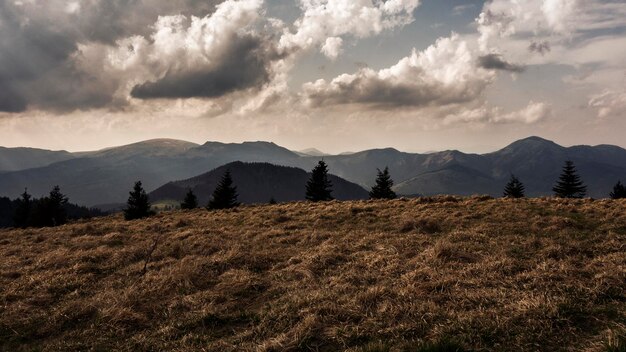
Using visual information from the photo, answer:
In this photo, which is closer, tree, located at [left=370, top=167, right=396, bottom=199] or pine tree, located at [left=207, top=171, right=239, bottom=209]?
pine tree, located at [left=207, top=171, right=239, bottom=209]

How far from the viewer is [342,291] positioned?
10883 millimetres

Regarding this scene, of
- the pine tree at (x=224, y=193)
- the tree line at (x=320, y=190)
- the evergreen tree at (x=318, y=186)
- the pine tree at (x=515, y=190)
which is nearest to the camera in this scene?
the pine tree at (x=515, y=190)

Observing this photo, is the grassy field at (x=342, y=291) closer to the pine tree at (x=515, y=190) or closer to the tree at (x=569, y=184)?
the pine tree at (x=515, y=190)

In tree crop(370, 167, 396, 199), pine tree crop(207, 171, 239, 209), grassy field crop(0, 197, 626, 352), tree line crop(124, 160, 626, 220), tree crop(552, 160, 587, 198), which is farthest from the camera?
tree crop(552, 160, 587, 198)

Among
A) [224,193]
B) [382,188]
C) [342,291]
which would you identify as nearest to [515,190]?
[382,188]

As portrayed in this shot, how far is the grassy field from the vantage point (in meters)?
7.84

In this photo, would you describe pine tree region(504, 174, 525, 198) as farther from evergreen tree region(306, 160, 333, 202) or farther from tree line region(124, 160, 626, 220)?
evergreen tree region(306, 160, 333, 202)

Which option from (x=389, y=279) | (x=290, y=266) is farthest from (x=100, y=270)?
(x=389, y=279)

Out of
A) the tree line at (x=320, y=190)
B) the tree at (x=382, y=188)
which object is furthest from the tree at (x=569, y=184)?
the tree at (x=382, y=188)

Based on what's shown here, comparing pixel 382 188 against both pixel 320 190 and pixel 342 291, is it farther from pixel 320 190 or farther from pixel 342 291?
pixel 342 291

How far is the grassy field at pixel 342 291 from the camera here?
7.84 metres

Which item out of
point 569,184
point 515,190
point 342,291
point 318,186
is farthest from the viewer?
point 569,184

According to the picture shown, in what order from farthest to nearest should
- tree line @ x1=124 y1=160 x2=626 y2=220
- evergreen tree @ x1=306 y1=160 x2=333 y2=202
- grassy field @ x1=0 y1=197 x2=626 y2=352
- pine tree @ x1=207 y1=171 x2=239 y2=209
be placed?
evergreen tree @ x1=306 y1=160 x2=333 y2=202 < pine tree @ x1=207 y1=171 x2=239 y2=209 < tree line @ x1=124 y1=160 x2=626 y2=220 < grassy field @ x1=0 y1=197 x2=626 y2=352

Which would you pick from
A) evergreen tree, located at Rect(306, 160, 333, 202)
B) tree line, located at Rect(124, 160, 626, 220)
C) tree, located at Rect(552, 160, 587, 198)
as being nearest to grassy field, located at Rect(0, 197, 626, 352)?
tree line, located at Rect(124, 160, 626, 220)
